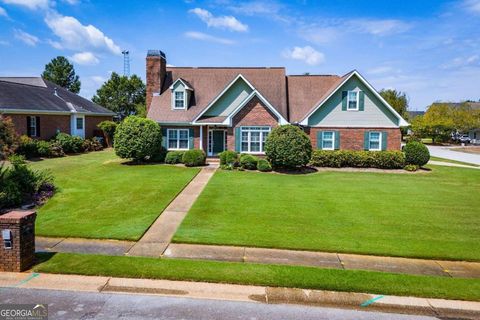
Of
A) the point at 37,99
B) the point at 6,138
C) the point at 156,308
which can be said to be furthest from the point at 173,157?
the point at 156,308

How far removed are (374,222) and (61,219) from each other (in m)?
11.5

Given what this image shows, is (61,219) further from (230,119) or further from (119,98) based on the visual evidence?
(119,98)

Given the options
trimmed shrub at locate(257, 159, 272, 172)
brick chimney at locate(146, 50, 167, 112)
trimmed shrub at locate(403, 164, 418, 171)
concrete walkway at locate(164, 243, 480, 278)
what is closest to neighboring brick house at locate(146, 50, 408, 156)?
brick chimney at locate(146, 50, 167, 112)

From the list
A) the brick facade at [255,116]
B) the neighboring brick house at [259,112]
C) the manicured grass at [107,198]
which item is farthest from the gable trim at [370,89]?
the manicured grass at [107,198]

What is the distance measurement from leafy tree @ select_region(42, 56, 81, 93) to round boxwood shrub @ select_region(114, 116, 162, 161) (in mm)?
56802

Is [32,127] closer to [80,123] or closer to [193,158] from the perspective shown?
[80,123]

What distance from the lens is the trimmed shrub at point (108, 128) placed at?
37.7m

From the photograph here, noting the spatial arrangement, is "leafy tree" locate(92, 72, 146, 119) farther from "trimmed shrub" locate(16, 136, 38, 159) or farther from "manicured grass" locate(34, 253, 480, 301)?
"manicured grass" locate(34, 253, 480, 301)

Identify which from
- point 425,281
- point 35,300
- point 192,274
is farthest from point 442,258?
point 35,300

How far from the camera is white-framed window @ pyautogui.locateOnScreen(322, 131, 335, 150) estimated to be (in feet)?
90.6

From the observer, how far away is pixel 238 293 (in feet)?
25.1

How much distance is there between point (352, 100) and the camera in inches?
1077

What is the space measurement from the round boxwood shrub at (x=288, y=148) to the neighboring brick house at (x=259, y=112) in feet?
10.2

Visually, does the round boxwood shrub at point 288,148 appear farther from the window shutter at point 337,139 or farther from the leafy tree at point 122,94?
the leafy tree at point 122,94
